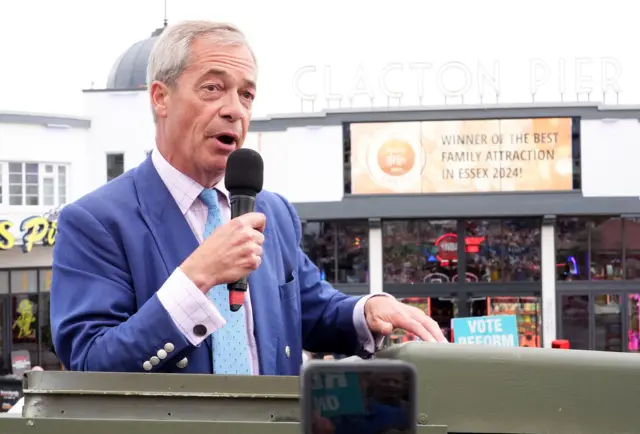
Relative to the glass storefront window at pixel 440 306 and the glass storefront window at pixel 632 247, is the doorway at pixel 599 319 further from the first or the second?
the glass storefront window at pixel 440 306

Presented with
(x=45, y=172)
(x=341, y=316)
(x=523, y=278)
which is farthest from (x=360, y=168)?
(x=341, y=316)

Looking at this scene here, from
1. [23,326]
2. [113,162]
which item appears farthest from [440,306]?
[23,326]

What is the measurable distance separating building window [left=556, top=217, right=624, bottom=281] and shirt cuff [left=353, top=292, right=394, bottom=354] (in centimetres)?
2099

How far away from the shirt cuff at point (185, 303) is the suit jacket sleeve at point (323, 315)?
611 millimetres

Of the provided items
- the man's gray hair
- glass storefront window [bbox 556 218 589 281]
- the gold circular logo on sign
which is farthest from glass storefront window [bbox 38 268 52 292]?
the man's gray hair

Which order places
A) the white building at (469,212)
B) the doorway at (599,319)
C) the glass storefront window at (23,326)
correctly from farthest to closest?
the glass storefront window at (23,326) → the white building at (469,212) → the doorway at (599,319)

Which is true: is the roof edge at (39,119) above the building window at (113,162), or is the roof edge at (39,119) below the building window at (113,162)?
above

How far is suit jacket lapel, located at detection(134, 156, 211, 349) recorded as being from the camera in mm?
2012

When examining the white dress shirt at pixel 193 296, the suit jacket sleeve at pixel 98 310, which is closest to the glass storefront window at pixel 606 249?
the white dress shirt at pixel 193 296

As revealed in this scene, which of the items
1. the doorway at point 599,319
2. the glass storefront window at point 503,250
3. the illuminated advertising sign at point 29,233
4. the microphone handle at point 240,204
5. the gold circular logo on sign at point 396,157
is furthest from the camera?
the illuminated advertising sign at point 29,233

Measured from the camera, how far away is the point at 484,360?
4.60ft

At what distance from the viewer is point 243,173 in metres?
1.91

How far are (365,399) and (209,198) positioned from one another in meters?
1.21

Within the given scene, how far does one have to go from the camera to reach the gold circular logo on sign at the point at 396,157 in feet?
75.2
